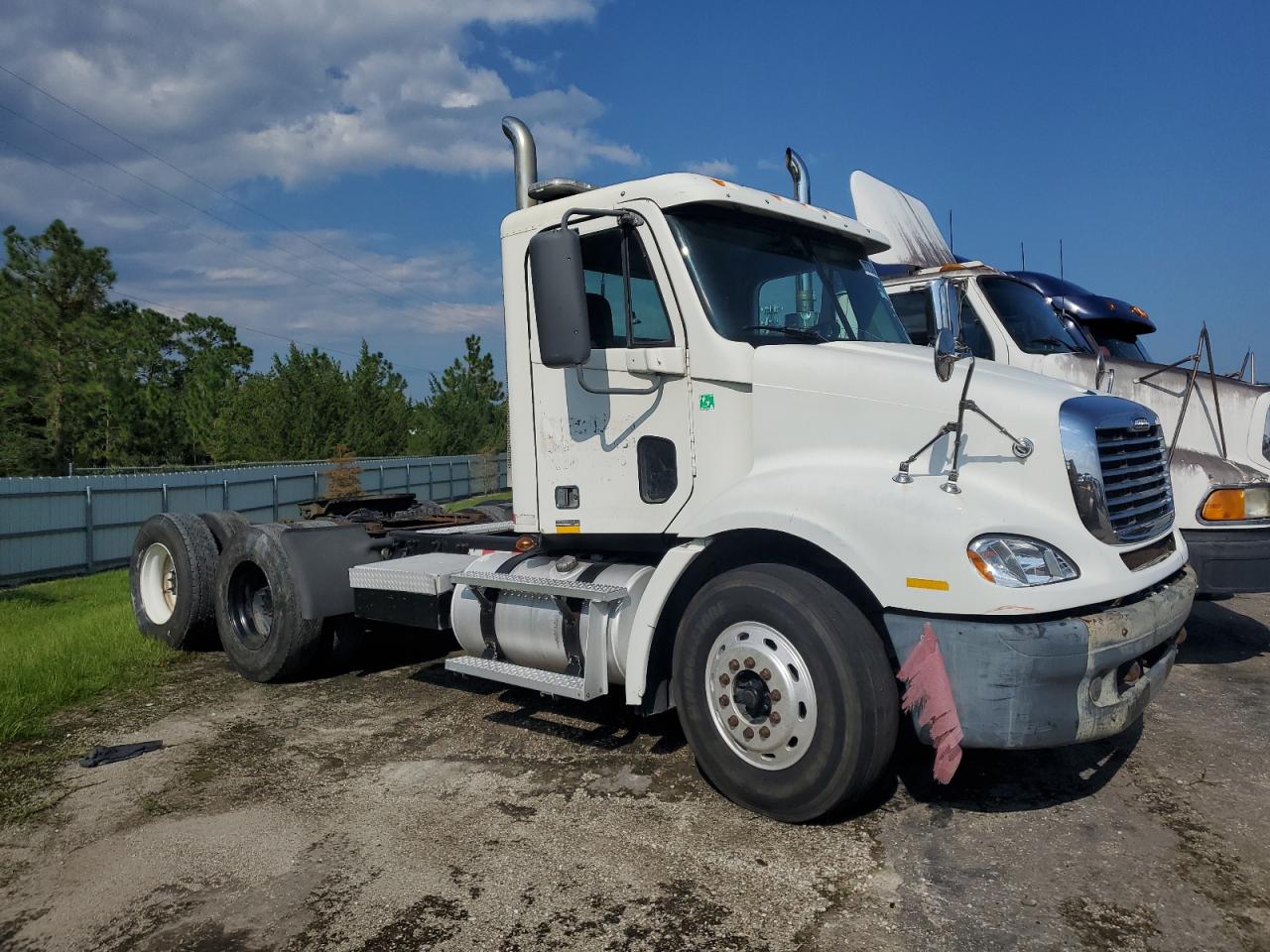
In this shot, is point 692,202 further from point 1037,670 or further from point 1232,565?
point 1232,565

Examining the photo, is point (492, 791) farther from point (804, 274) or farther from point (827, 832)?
point (804, 274)

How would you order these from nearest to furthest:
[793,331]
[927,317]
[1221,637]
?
[793,331], [927,317], [1221,637]

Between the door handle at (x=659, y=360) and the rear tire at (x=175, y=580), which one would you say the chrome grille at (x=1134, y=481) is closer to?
the door handle at (x=659, y=360)

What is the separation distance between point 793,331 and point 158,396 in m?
48.1

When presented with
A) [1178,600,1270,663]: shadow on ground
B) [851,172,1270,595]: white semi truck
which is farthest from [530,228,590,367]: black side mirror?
[1178,600,1270,663]: shadow on ground

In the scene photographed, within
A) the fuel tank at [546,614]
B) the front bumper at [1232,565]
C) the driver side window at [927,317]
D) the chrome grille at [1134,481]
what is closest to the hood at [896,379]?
the chrome grille at [1134,481]

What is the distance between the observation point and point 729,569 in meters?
4.46

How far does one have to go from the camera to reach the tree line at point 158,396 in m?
29.7

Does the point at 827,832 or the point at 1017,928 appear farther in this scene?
the point at 827,832

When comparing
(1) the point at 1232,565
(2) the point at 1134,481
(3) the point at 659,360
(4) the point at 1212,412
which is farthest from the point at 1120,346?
(3) the point at 659,360

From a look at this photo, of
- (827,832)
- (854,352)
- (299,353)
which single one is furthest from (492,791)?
(299,353)

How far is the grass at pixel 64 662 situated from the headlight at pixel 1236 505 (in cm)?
726

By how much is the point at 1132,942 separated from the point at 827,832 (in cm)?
118

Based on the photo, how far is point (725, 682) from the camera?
4164 mm
